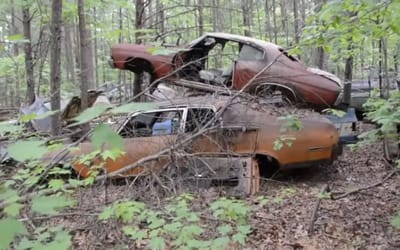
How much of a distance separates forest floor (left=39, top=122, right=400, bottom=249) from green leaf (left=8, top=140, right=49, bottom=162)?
2.47 meters

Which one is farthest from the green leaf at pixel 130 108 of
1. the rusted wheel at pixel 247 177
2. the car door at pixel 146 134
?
the rusted wheel at pixel 247 177

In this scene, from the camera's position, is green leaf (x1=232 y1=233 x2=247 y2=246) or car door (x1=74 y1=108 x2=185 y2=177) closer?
green leaf (x1=232 y1=233 x2=247 y2=246)

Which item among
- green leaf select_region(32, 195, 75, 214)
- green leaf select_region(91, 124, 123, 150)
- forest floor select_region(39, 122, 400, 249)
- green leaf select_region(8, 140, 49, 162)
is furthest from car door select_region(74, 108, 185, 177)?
green leaf select_region(91, 124, 123, 150)

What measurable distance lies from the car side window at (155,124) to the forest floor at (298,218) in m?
1.10

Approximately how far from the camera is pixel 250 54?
838cm

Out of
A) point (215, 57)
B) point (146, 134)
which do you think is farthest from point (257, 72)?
point (146, 134)

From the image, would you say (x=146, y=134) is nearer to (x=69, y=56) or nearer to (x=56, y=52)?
(x=56, y=52)

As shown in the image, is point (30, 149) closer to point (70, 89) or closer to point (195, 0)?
point (70, 89)

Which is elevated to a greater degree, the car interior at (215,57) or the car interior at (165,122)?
the car interior at (215,57)

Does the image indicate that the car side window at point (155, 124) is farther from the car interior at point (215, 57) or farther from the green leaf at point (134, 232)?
the green leaf at point (134, 232)

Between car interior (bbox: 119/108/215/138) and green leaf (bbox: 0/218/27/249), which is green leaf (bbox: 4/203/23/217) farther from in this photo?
car interior (bbox: 119/108/215/138)

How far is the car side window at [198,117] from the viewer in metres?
5.84

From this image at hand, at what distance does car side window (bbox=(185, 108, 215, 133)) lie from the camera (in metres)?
5.84

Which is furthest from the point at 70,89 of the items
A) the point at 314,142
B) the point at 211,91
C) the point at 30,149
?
the point at 30,149
